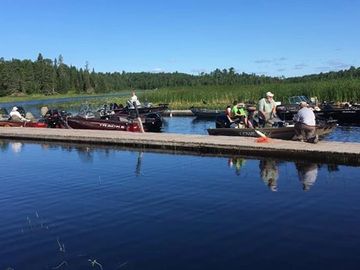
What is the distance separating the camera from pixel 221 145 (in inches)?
771

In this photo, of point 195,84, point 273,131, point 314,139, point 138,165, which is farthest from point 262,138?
point 195,84

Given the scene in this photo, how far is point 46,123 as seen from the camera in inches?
1232

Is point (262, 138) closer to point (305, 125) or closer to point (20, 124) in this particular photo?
point (305, 125)

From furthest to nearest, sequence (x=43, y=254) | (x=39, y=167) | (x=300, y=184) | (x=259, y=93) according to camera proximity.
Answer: (x=259, y=93), (x=39, y=167), (x=300, y=184), (x=43, y=254)

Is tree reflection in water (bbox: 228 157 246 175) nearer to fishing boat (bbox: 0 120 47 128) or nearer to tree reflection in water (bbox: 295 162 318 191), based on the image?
tree reflection in water (bbox: 295 162 318 191)

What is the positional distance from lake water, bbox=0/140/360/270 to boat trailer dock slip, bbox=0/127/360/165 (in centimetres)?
48

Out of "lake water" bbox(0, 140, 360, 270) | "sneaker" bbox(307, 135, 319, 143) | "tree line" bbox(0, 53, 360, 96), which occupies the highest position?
"tree line" bbox(0, 53, 360, 96)

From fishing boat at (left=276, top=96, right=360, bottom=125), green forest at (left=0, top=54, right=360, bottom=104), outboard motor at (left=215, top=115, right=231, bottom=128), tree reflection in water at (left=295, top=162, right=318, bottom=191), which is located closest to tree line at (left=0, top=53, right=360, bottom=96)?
green forest at (left=0, top=54, right=360, bottom=104)

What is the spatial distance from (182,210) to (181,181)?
3308 mm

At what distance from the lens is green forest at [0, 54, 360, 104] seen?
43562 millimetres

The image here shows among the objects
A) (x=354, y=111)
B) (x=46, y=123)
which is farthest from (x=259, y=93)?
(x=46, y=123)

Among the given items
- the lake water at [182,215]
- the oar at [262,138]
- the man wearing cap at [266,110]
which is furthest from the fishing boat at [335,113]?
the lake water at [182,215]

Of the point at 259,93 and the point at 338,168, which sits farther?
the point at 259,93

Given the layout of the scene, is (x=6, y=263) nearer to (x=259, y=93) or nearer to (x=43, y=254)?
(x=43, y=254)
